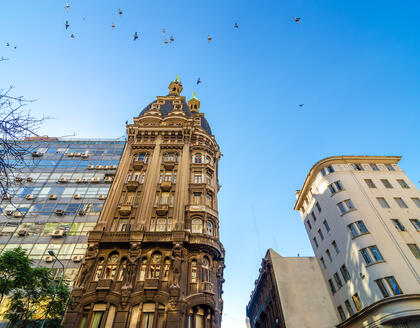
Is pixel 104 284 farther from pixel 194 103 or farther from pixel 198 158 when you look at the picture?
pixel 194 103

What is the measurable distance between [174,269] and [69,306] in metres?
10.6

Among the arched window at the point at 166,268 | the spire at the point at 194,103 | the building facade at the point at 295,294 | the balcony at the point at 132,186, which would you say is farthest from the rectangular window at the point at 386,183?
the spire at the point at 194,103

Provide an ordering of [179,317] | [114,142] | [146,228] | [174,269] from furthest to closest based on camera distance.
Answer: [114,142]
[146,228]
[174,269]
[179,317]

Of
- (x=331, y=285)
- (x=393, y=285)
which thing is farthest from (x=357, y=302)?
(x=331, y=285)

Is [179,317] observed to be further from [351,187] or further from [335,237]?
[351,187]

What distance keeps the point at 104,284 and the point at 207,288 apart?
10831 mm

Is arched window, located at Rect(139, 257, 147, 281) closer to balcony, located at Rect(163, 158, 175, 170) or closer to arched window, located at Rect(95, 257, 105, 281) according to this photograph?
arched window, located at Rect(95, 257, 105, 281)

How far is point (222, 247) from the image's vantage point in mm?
32938

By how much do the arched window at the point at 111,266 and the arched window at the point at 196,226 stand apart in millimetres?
9585

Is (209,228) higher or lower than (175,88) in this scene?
lower

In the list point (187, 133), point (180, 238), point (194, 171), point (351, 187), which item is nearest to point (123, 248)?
point (180, 238)

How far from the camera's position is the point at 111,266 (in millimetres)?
28797

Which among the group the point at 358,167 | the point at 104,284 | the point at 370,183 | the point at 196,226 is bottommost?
the point at 104,284

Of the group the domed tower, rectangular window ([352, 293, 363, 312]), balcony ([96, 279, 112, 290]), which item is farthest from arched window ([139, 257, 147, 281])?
rectangular window ([352, 293, 363, 312])
